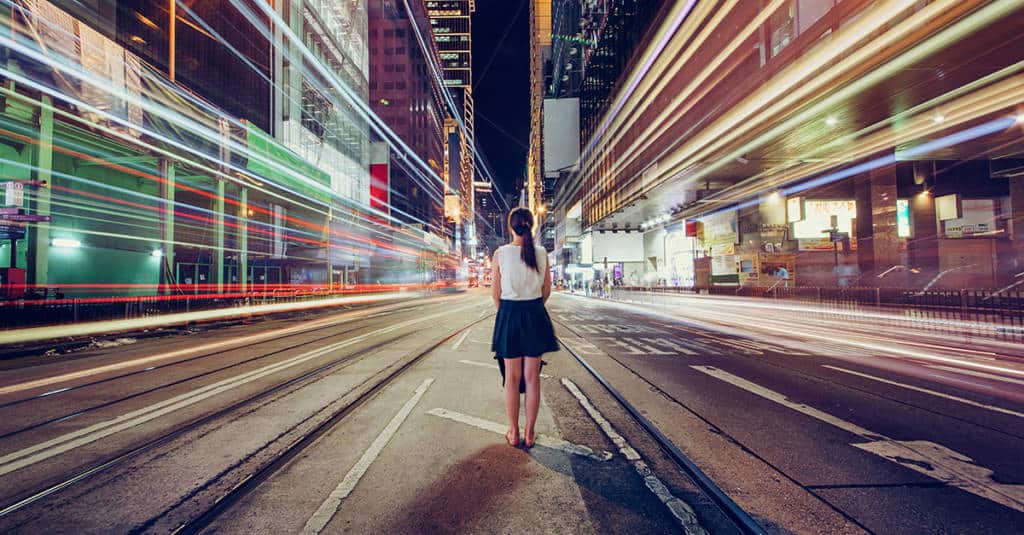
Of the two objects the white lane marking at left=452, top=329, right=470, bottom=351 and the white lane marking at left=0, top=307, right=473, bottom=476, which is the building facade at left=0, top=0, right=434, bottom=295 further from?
the white lane marking at left=452, top=329, right=470, bottom=351

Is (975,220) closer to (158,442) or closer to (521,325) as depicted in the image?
(521,325)

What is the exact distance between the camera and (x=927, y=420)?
14.1 feet

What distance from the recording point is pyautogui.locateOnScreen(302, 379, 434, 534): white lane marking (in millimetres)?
2441

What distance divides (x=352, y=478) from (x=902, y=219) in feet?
91.9

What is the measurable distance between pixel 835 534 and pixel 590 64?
52.3 m

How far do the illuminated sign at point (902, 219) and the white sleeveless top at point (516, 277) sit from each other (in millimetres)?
26245

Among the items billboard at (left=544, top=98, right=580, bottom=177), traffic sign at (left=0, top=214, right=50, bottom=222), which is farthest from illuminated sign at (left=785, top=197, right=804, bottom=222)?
billboard at (left=544, top=98, right=580, bottom=177)

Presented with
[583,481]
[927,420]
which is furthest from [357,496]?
[927,420]

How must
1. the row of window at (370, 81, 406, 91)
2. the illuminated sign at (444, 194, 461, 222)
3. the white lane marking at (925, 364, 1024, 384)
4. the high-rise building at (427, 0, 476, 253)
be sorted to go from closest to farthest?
the white lane marking at (925, 364, 1024, 384)
the row of window at (370, 81, 406, 91)
the illuminated sign at (444, 194, 461, 222)
the high-rise building at (427, 0, 476, 253)

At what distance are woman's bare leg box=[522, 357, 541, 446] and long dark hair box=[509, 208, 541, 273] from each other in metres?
0.85

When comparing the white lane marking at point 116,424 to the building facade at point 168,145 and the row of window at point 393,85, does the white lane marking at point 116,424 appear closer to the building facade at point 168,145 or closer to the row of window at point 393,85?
the building facade at point 168,145

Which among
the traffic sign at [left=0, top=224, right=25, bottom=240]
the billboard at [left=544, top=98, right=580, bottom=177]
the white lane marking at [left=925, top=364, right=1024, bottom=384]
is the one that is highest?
the billboard at [left=544, top=98, right=580, bottom=177]

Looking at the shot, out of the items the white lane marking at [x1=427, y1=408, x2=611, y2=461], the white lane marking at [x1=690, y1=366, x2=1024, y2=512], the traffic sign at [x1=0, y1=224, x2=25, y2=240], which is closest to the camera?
the white lane marking at [x1=690, y1=366, x2=1024, y2=512]

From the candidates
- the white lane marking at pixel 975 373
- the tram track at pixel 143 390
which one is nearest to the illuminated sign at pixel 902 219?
the white lane marking at pixel 975 373
